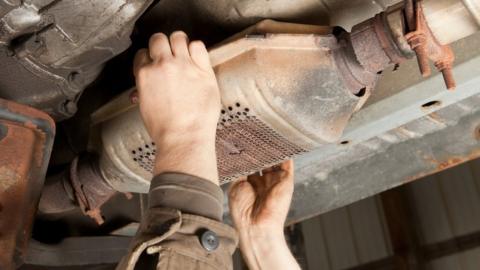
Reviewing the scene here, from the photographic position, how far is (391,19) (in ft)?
3.03

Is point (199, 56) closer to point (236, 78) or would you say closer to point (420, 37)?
point (236, 78)

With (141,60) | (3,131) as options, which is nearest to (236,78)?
(141,60)

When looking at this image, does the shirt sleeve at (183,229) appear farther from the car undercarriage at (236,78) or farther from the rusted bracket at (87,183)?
the rusted bracket at (87,183)

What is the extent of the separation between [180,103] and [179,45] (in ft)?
0.38

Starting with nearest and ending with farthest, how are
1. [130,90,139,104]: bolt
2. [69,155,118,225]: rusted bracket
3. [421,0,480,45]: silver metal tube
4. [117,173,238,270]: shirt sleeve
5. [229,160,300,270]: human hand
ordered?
[117,173,238,270]: shirt sleeve, [421,0,480,45]: silver metal tube, [130,90,139,104]: bolt, [69,155,118,225]: rusted bracket, [229,160,300,270]: human hand

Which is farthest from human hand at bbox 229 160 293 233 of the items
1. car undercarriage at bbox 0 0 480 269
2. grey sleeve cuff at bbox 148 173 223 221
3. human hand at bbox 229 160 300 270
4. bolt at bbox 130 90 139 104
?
grey sleeve cuff at bbox 148 173 223 221

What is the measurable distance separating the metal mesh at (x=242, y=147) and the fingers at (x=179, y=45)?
0.39 feet

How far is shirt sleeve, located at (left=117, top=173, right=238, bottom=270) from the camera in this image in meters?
0.78

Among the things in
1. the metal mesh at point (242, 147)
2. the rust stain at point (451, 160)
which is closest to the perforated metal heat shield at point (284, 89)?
the metal mesh at point (242, 147)

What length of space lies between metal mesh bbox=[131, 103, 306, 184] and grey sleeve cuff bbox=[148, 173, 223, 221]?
0.63 feet

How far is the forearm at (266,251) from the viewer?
1.35 m

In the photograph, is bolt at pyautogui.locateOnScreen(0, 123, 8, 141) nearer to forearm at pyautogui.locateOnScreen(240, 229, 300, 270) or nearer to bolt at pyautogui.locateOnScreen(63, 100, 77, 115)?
bolt at pyautogui.locateOnScreen(63, 100, 77, 115)

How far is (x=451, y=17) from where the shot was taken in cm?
92

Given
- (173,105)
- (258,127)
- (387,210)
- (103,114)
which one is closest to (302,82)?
(258,127)
